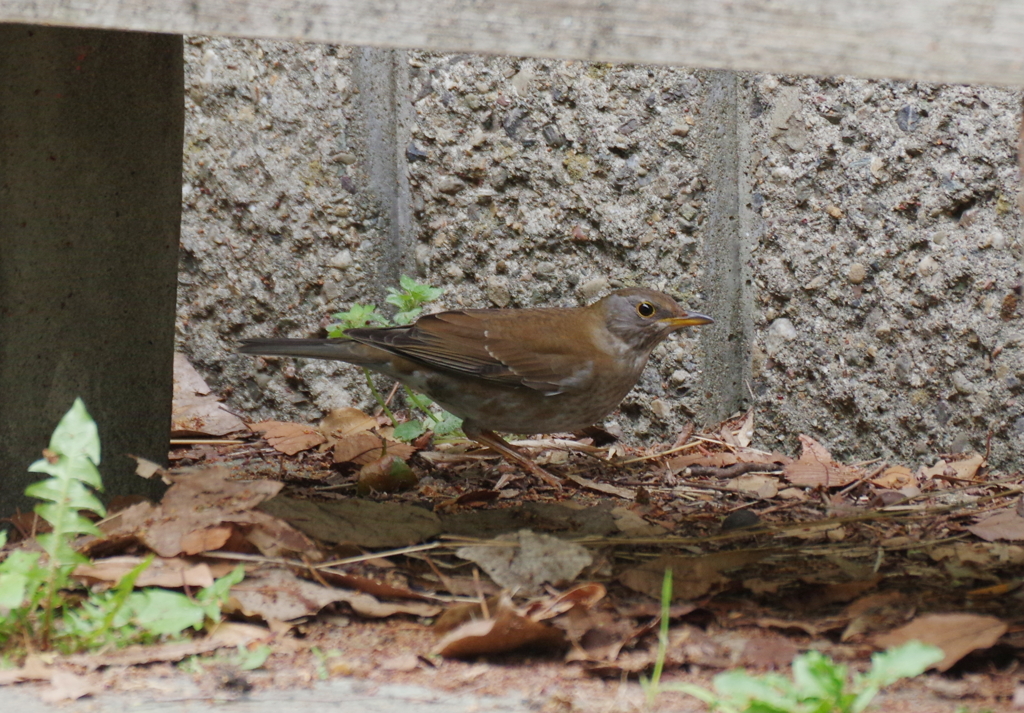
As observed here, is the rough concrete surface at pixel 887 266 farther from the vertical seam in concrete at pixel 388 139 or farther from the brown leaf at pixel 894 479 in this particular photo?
the vertical seam in concrete at pixel 388 139

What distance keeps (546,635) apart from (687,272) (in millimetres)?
2559

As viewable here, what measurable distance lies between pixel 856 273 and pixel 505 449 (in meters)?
1.61

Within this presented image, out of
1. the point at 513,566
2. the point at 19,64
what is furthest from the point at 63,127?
the point at 513,566

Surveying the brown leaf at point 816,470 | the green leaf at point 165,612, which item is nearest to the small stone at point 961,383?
the brown leaf at point 816,470

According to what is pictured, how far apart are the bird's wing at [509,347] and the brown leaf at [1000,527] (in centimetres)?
175

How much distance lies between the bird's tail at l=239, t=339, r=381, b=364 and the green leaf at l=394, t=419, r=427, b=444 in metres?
0.33

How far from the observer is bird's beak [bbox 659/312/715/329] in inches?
181

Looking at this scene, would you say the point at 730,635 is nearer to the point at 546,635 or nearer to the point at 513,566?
the point at 546,635

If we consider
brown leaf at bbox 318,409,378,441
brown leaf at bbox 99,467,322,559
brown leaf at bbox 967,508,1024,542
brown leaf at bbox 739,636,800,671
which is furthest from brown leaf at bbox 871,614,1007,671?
brown leaf at bbox 318,409,378,441

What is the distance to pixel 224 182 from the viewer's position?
15.8 ft

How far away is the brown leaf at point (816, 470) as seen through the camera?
13.5 feet

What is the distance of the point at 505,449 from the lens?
4.74 meters

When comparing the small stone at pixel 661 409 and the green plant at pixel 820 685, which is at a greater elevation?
the green plant at pixel 820 685

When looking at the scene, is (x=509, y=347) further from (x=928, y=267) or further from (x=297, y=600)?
(x=297, y=600)
